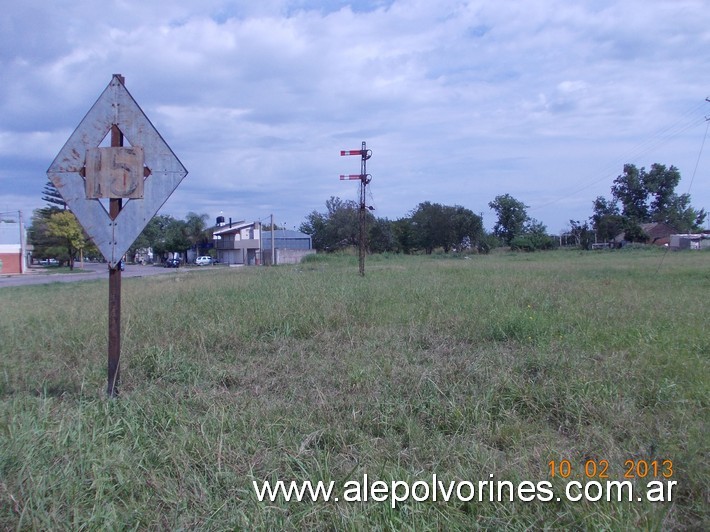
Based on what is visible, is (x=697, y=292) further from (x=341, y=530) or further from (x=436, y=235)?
(x=436, y=235)

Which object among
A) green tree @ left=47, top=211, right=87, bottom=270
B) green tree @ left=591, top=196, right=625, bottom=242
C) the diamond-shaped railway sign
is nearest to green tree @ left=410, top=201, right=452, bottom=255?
green tree @ left=591, top=196, right=625, bottom=242

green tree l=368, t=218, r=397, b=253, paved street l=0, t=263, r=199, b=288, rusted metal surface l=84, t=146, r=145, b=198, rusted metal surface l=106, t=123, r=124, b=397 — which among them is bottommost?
paved street l=0, t=263, r=199, b=288

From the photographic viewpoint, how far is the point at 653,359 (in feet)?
17.3

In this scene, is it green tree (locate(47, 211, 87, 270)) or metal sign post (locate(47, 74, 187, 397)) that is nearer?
Result: metal sign post (locate(47, 74, 187, 397))

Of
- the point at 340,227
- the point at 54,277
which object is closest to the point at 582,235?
the point at 340,227

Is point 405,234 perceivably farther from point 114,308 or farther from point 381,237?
point 114,308

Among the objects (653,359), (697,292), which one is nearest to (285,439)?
(653,359)

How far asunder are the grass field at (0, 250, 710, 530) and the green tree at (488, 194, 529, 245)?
66.6 metres

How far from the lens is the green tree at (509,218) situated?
71.6 metres

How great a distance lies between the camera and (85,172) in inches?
179

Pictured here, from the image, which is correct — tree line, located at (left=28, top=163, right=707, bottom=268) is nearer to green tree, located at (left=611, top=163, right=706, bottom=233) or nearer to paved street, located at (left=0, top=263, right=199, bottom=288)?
green tree, located at (left=611, top=163, right=706, bottom=233)

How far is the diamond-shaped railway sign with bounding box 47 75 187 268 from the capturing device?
14.9ft

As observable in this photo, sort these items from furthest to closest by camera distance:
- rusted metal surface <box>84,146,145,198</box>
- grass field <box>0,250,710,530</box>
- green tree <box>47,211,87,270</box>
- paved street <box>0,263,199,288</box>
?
green tree <box>47,211,87,270</box> → paved street <box>0,263,199,288</box> → rusted metal surface <box>84,146,145,198</box> → grass field <box>0,250,710,530</box>

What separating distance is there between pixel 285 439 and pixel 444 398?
1404 mm
